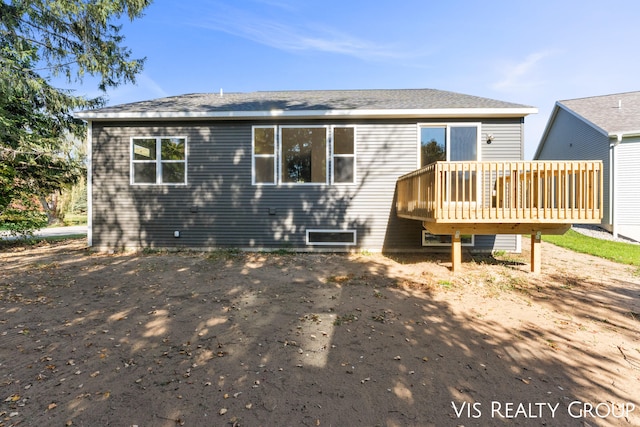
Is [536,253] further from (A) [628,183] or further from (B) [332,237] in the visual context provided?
(A) [628,183]

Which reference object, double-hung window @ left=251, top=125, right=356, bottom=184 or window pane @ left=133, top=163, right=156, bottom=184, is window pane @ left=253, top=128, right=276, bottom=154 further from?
window pane @ left=133, top=163, right=156, bottom=184

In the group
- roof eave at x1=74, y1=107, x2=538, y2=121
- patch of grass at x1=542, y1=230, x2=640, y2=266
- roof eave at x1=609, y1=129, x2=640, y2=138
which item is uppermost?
roof eave at x1=609, y1=129, x2=640, y2=138

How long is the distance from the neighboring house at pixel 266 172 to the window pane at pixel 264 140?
0.09 feet

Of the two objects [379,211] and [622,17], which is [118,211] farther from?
[622,17]

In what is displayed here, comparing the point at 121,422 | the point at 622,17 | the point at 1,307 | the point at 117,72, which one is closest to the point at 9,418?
the point at 121,422

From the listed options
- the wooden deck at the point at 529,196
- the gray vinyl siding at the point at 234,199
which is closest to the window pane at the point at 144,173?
the gray vinyl siding at the point at 234,199

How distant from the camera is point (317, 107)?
312 inches

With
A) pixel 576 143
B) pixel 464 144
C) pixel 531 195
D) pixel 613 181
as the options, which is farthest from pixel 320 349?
pixel 576 143

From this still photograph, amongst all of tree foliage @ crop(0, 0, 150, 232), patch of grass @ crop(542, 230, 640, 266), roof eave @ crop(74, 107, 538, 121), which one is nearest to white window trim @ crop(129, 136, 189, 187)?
roof eave @ crop(74, 107, 538, 121)

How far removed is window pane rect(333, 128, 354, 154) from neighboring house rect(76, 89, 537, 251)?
0.03 metres

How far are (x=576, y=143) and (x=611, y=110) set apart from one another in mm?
1873

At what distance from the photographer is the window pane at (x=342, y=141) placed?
25.5 feet

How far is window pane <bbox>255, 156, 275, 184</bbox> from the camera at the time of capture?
789 cm

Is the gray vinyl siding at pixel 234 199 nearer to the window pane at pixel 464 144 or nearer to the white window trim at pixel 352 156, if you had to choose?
the white window trim at pixel 352 156
